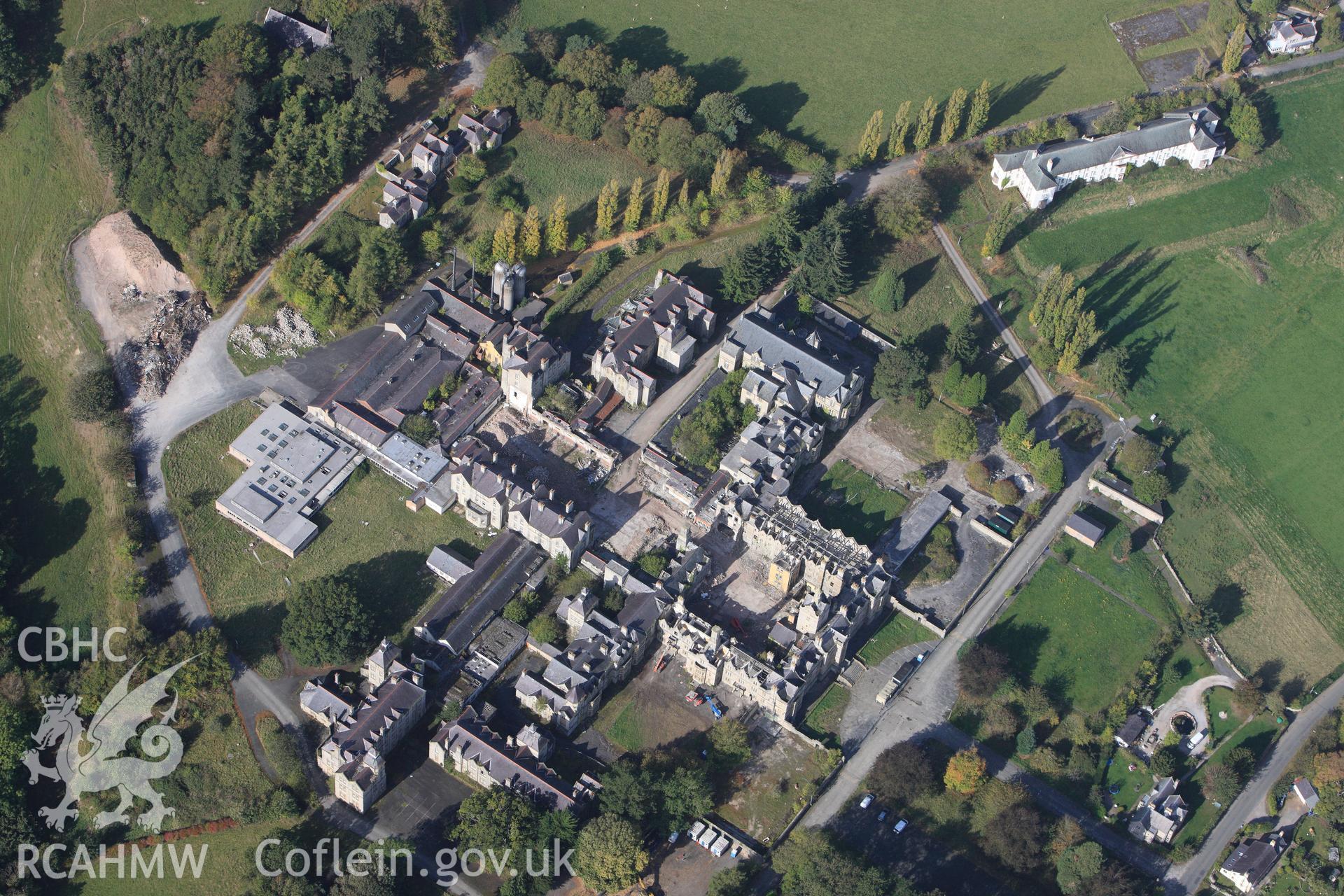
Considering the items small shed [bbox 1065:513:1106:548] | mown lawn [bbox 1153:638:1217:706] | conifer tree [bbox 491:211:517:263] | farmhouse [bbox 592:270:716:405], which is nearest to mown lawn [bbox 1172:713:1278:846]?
mown lawn [bbox 1153:638:1217:706]

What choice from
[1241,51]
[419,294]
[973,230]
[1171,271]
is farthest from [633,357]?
[1241,51]

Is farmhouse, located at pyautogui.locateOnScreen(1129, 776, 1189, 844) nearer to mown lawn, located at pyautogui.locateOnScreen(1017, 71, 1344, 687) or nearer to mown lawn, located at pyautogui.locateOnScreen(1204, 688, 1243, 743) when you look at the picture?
mown lawn, located at pyautogui.locateOnScreen(1204, 688, 1243, 743)

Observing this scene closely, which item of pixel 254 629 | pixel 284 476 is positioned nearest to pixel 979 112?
pixel 284 476

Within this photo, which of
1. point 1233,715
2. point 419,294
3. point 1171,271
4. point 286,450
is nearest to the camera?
point 1233,715

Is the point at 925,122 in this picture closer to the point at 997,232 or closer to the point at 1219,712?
the point at 997,232

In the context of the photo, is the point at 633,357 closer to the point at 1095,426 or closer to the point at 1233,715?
the point at 1095,426

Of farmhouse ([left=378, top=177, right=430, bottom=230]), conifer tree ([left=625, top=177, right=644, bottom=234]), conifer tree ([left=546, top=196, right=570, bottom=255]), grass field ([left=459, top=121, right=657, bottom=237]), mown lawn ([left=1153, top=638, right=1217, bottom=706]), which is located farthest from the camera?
grass field ([left=459, top=121, right=657, bottom=237])
